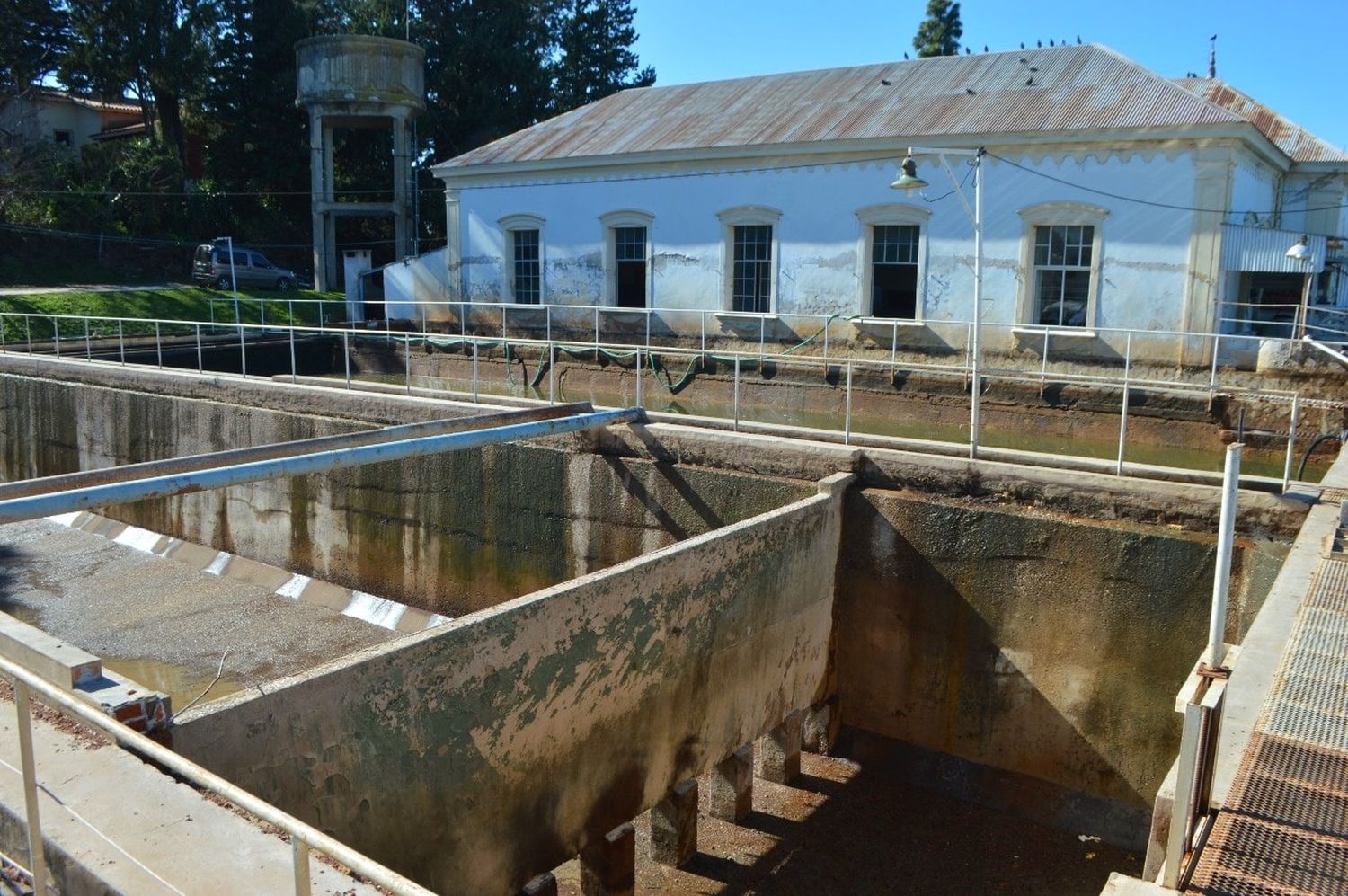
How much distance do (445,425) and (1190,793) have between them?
7.55m

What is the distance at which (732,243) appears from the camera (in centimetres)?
1991

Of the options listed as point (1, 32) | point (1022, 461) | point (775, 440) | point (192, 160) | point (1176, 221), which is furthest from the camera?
point (192, 160)

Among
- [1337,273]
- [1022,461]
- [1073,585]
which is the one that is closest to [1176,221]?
[1337,273]

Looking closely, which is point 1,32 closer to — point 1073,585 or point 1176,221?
point 1176,221

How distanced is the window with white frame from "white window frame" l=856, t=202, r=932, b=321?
7.57m

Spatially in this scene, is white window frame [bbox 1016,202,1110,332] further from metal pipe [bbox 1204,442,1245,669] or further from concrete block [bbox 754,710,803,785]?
metal pipe [bbox 1204,442,1245,669]

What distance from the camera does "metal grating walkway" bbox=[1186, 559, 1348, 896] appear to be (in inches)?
130

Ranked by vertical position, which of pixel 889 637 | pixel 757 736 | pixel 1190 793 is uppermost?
pixel 1190 793

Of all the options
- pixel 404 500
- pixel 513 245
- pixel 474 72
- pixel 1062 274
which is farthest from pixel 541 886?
pixel 474 72

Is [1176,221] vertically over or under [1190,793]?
over

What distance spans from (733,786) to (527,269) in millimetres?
16906

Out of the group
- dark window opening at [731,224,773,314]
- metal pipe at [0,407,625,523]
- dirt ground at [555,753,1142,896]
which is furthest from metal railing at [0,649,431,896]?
dark window opening at [731,224,773,314]

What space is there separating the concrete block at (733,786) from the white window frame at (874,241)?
1089 centimetres

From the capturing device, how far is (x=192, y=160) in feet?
122
